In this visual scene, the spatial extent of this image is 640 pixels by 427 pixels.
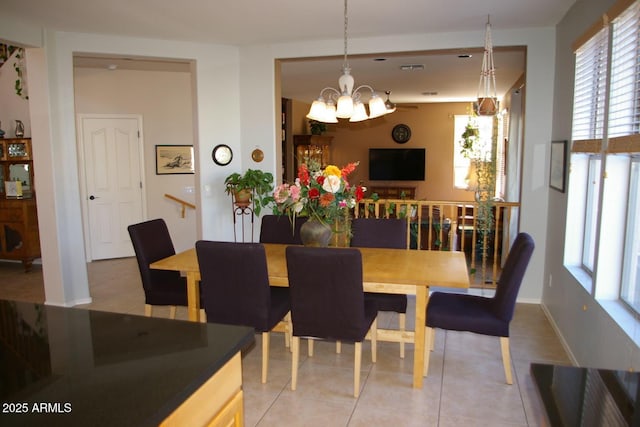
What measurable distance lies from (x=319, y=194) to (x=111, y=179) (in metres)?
4.70

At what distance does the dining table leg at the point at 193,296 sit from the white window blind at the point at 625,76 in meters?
2.72

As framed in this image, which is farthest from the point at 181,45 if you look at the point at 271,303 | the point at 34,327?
the point at 34,327

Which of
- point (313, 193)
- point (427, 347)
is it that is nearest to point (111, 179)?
point (313, 193)

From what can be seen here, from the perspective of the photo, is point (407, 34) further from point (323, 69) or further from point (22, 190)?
point (22, 190)

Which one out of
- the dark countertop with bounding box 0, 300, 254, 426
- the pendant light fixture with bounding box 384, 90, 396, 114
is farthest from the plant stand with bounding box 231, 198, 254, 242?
the dark countertop with bounding box 0, 300, 254, 426

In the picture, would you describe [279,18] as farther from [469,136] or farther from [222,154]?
[469,136]

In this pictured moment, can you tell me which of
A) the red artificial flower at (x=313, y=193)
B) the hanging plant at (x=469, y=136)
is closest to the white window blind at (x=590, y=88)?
the red artificial flower at (x=313, y=193)

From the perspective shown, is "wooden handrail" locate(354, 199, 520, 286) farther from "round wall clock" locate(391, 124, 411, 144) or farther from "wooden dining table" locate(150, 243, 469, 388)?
"round wall clock" locate(391, 124, 411, 144)

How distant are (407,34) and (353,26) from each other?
2.09 ft

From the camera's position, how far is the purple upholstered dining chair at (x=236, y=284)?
2.88 meters

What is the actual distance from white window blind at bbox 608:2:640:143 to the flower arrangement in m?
1.54

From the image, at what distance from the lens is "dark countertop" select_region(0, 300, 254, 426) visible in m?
1.16

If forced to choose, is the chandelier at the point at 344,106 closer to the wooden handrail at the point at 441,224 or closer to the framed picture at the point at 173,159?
the wooden handrail at the point at 441,224

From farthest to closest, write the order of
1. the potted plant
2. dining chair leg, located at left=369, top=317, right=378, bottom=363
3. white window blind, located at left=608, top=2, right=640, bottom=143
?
the potted plant
dining chair leg, located at left=369, top=317, right=378, bottom=363
white window blind, located at left=608, top=2, right=640, bottom=143
